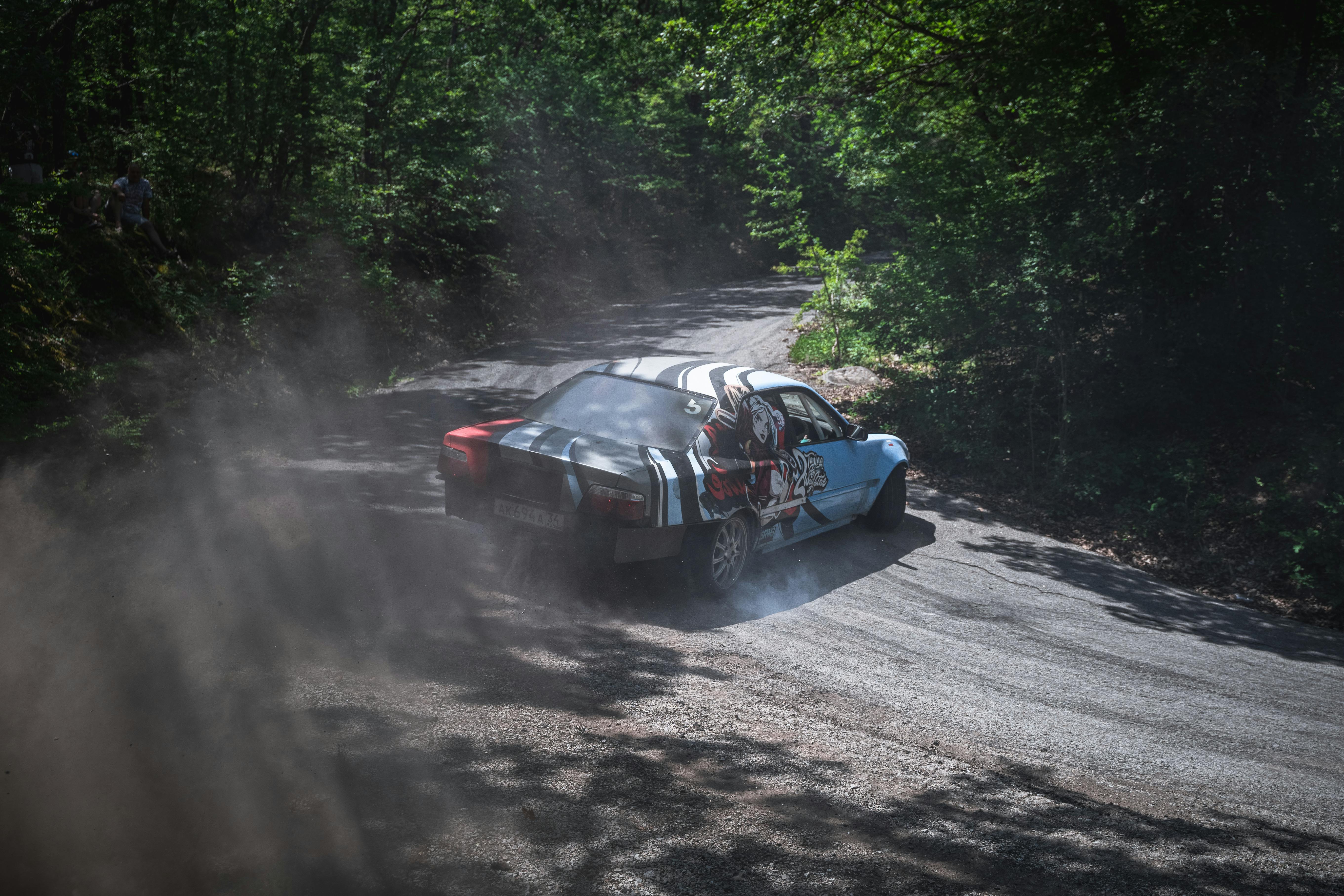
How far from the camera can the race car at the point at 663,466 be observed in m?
5.73

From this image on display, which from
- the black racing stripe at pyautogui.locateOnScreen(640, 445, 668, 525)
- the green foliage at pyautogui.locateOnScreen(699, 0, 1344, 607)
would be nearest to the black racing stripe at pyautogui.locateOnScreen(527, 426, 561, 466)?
the black racing stripe at pyautogui.locateOnScreen(640, 445, 668, 525)

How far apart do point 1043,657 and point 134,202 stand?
12825mm

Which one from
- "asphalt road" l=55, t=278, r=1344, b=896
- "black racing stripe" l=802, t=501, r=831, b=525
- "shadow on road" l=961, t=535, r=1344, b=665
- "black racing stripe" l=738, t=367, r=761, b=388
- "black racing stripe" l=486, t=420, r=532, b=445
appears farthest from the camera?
"shadow on road" l=961, t=535, r=1344, b=665

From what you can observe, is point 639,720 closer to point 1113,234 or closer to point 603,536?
point 603,536

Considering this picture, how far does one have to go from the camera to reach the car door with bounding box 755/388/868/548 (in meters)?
6.88

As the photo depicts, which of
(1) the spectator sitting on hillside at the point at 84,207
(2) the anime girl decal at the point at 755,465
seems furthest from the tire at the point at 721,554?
(1) the spectator sitting on hillside at the point at 84,207

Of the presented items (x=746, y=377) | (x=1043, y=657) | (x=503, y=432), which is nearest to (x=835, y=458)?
(x=746, y=377)

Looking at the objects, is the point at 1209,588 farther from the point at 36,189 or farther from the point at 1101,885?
the point at 36,189

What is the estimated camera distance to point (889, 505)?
344 inches

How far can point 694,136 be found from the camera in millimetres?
33844

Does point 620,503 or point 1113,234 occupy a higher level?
point 1113,234

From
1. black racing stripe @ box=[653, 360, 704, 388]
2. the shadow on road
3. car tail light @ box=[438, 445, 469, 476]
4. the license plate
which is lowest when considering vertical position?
the shadow on road

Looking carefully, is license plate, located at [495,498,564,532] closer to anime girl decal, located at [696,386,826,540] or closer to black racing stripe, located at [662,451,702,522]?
black racing stripe, located at [662,451,702,522]

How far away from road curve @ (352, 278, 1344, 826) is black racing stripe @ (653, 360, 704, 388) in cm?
168
